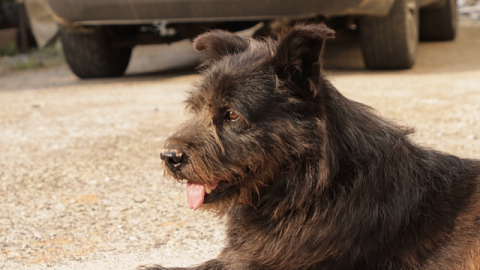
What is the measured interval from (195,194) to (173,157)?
24cm

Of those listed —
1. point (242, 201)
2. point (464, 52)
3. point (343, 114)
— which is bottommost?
point (464, 52)

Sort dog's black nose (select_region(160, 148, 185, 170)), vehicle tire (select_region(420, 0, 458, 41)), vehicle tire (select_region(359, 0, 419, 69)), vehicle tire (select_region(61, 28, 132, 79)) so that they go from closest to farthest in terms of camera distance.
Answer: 1. dog's black nose (select_region(160, 148, 185, 170))
2. vehicle tire (select_region(359, 0, 419, 69))
3. vehicle tire (select_region(61, 28, 132, 79))
4. vehicle tire (select_region(420, 0, 458, 41))

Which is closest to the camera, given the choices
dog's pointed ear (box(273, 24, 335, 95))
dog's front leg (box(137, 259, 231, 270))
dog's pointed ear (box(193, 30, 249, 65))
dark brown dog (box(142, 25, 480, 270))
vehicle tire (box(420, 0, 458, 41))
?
dog's pointed ear (box(273, 24, 335, 95))

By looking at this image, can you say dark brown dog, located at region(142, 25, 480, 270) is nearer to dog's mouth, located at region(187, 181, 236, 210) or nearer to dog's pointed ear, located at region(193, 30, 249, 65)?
dog's mouth, located at region(187, 181, 236, 210)

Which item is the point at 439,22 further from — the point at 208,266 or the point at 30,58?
the point at 208,266

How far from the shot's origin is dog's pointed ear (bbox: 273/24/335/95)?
2.79 meters

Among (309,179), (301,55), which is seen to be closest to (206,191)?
(309,179)

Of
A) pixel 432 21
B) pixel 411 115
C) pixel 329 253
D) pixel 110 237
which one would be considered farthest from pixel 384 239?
pixel 432 21

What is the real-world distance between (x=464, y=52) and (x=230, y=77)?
9237mm

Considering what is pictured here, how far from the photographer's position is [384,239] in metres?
2.93

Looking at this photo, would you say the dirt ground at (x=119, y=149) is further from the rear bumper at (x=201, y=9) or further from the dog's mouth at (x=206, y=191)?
the rear bumper at (x=201, y=9)

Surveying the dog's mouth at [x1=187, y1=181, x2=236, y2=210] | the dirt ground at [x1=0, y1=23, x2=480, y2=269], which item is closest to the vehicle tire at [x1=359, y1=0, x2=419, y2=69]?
the dirt ground at [x1=0, y1=23, x2=480, y2=269]

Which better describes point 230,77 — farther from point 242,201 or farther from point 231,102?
point 242,201

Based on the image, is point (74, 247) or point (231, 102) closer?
point (231, 102)
